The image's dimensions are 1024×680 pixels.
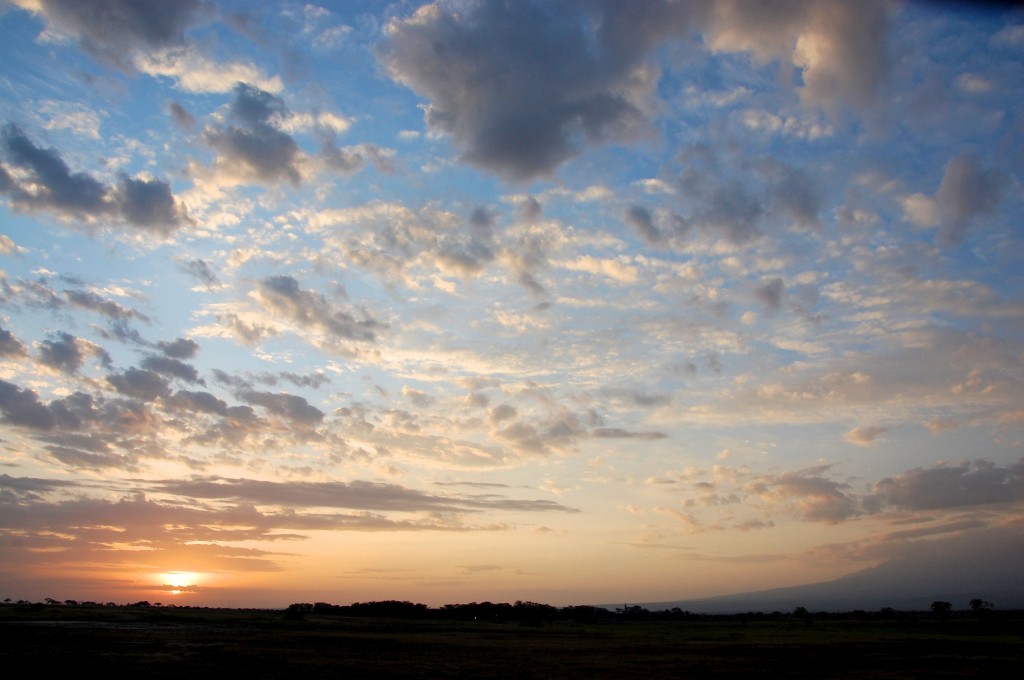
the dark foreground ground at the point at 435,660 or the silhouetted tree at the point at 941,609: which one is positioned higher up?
the dark foreground ground at the point at 435,660

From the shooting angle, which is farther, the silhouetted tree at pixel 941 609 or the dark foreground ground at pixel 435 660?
the silhouetted tree at pixel 941 609

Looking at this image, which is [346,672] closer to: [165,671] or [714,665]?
[165,671]

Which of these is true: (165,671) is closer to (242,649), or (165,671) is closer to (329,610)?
(242,649)

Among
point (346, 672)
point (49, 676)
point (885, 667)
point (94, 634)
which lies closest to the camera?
point (49, 676)

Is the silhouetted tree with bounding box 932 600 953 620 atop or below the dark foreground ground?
below

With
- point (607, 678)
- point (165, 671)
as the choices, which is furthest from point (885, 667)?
point (165, 671)

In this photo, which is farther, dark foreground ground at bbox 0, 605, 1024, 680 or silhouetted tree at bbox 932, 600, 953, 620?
silhouetted tree at bbox 932, 600, 953, 620

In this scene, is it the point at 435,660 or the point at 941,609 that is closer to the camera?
the point at 435,660

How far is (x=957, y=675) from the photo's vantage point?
131 ft

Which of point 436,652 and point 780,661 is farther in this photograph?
point 436,652

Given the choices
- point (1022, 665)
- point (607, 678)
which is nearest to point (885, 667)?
point (1022, 665)

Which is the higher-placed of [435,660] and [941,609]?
[435,660]

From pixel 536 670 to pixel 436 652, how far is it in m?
16.1

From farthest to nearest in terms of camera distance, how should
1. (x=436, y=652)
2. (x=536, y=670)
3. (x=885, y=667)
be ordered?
1. (x=436, y=652)
2. (x=885, y=667)
3. (x=536, y=670)
